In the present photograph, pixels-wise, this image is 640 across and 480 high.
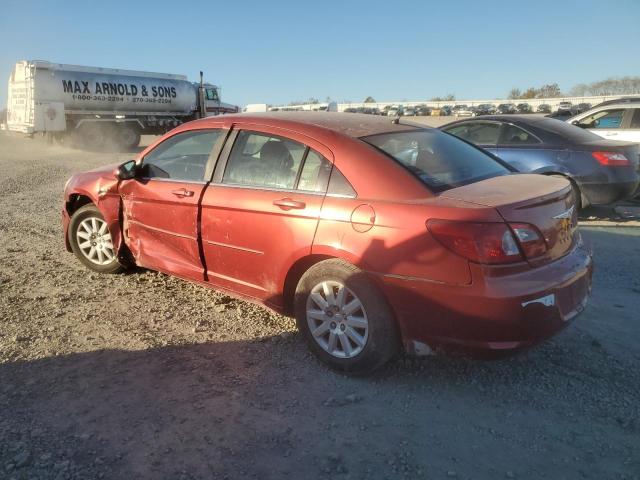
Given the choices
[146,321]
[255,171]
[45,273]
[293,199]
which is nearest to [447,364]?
[293,199]

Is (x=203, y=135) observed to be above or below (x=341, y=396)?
above

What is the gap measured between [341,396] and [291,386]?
1.03ft

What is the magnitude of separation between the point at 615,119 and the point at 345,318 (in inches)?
334

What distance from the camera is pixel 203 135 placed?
14.0 feet

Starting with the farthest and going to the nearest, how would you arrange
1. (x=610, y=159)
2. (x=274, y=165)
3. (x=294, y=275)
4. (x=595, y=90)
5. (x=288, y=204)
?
1. (x=595, y=90)
2. (x=610, y=159)
3. (x=274, y=165)
4. (x=294, y=275)
5. (x=288, y=204)

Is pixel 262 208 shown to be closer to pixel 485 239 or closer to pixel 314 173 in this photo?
pixel 314 173

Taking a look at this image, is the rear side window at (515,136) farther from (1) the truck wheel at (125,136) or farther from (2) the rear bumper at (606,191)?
(1) the truck wheel at (125,136)

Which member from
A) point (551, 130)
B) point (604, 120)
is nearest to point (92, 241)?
point (551, 130)

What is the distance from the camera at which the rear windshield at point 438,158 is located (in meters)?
3.30

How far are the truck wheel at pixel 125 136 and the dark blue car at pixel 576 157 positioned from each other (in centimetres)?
1909

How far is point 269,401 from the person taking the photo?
118 inches

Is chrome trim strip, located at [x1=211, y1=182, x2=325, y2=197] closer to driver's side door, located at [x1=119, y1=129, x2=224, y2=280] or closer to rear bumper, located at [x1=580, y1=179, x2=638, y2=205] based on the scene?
driver's side door, located at [x1=119, y1=129, x2=224, y2=280]

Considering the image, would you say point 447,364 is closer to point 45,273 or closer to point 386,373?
point 386,373

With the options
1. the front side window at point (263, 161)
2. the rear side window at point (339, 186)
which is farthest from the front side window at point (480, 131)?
the rear side window at point (339, 186)
